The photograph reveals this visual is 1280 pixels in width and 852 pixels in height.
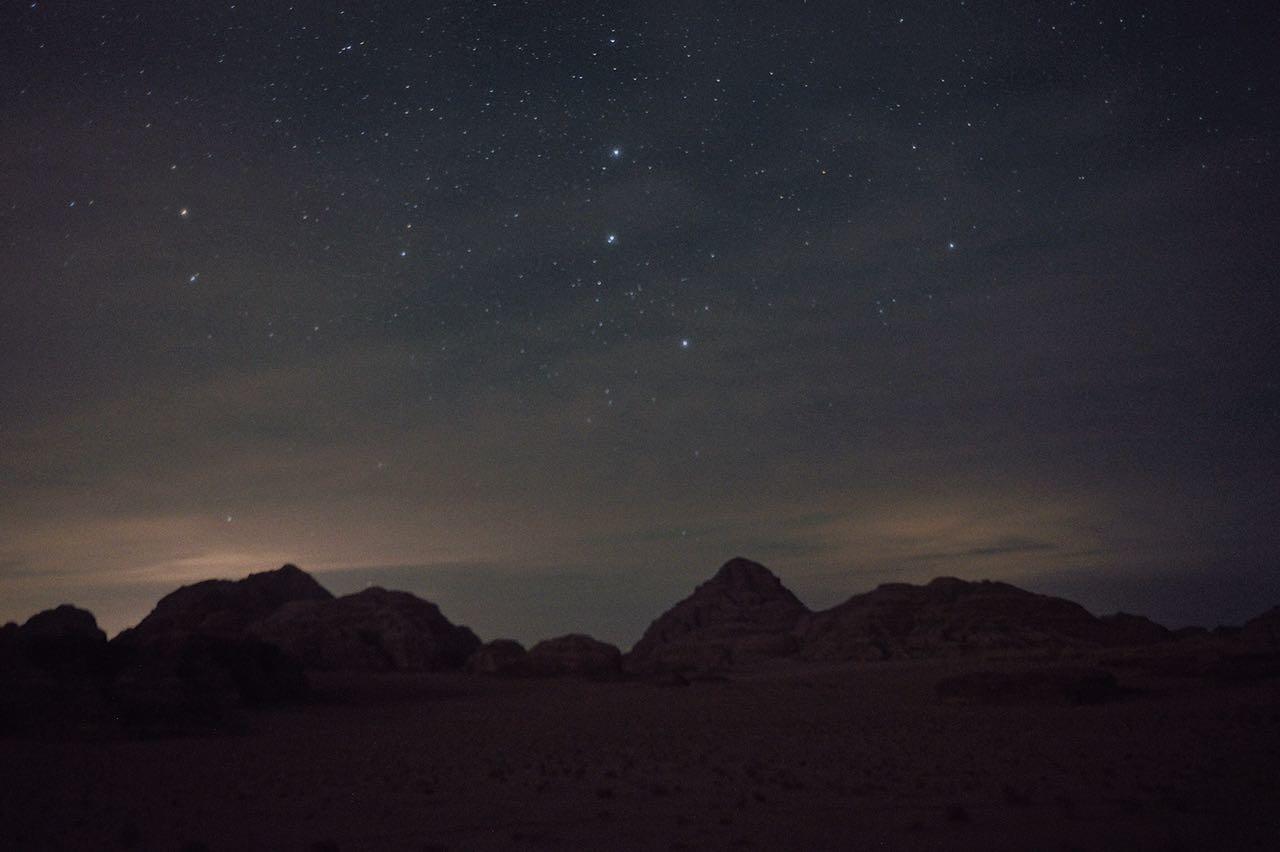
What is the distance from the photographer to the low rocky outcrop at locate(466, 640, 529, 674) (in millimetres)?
54438

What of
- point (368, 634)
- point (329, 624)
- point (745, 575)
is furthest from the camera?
point (745, 575)

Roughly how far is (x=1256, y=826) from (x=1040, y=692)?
1931 cm

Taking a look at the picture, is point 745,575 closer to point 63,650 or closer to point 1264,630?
point 1264,630

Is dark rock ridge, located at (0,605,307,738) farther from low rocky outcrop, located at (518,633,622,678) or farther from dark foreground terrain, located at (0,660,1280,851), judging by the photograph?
low rocky outcrop, located at (518,633,622,678)

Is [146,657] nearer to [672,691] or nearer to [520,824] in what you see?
[520,824]

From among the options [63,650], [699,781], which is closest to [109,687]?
[63,650]

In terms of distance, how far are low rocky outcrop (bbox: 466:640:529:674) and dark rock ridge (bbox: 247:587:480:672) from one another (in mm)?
2455

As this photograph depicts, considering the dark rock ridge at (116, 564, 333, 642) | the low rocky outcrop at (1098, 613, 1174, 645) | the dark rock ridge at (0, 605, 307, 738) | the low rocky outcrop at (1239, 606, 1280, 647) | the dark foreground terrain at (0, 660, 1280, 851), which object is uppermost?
the dark rock ridge at (116, 564, 333, 642)

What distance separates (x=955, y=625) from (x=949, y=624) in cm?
45

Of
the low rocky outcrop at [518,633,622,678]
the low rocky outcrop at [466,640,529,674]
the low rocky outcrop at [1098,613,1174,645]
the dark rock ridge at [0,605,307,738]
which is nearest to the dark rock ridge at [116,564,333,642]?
the low rocky outcrop at [466,640,529,674]

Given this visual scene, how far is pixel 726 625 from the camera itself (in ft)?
296

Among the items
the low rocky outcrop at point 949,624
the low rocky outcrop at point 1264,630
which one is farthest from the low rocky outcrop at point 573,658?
the low rocky outcrop at point 1264,630

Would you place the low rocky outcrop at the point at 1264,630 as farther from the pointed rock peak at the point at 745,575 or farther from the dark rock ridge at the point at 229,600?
the pointed rock peak at the point at 745,575

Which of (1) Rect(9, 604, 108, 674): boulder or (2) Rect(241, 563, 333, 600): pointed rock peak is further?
(2) Rect(241, 563, 333, 600): pointed rock peak
